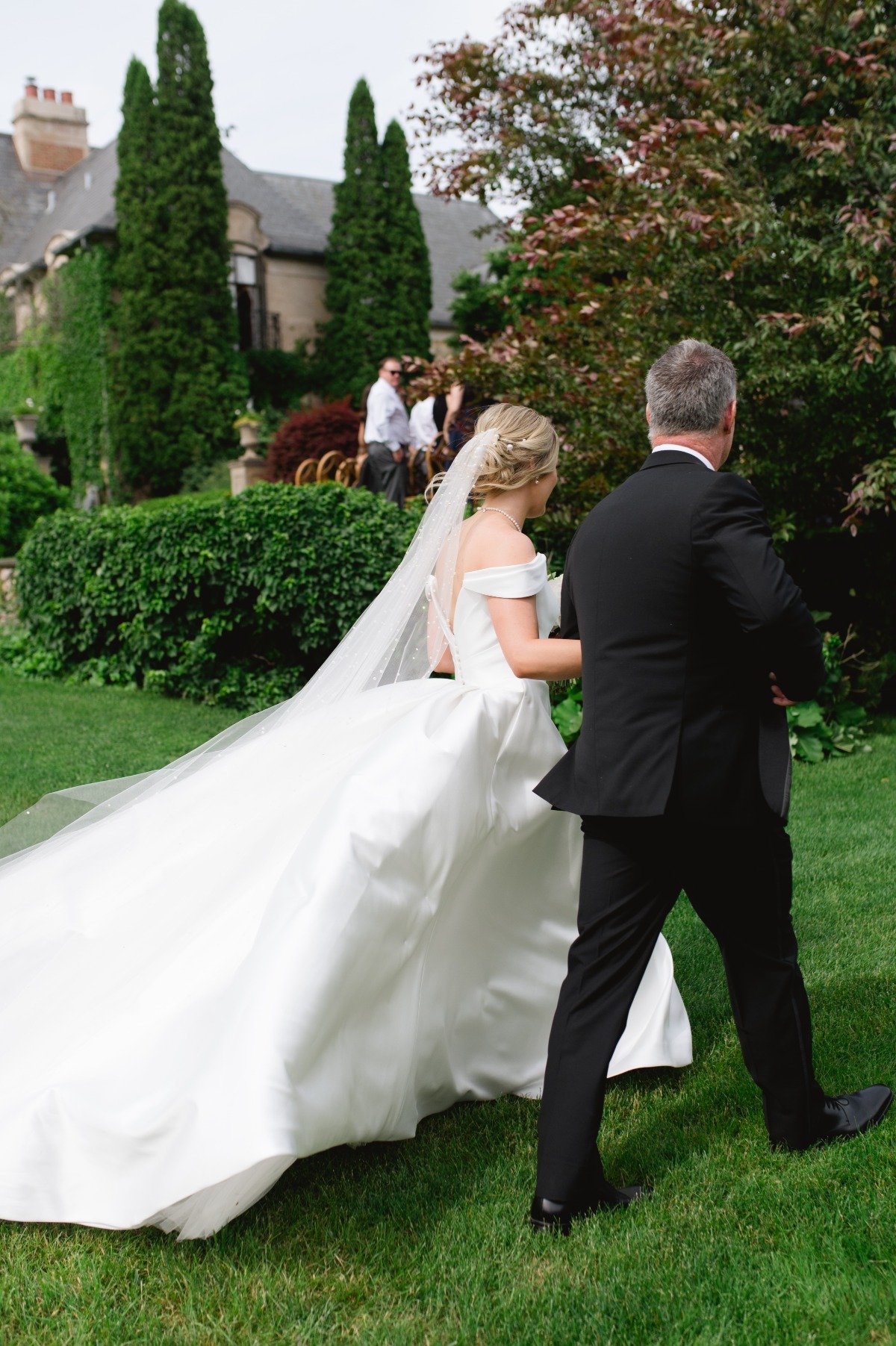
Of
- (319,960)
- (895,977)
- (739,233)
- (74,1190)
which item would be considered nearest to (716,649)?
(319,960)

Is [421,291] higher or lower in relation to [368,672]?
higher

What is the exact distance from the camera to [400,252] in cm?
2853

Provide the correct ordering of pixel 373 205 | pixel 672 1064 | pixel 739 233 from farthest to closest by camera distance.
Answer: pixel 373 205 → pixel 739 233 → pixel 672 1064

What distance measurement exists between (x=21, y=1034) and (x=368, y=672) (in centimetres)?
142

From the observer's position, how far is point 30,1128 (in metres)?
2.84

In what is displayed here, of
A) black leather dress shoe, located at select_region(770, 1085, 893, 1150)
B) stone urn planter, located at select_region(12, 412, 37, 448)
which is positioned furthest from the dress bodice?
stone urn planter, located at select_region(12, 412, 37, 448)

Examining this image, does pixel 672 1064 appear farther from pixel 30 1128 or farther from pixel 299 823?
pixel 30 1128

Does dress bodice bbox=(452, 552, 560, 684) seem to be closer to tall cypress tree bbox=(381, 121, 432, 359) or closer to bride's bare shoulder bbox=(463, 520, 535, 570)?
bride's bare shoulder bbox=(463, 520, 535, 570)

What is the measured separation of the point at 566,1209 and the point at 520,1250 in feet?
0.47

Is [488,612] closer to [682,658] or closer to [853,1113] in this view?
[682,658]

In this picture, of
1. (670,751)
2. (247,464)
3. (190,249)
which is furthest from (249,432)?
(670,751)

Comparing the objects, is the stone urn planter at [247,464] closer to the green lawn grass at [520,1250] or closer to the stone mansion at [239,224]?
the stone mansion at [239,224]

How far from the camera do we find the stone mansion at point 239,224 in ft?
94.4

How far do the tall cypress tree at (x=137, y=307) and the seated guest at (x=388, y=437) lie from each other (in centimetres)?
1324
